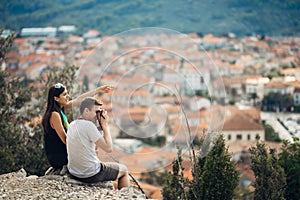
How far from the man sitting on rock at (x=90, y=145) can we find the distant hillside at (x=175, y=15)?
3709cm

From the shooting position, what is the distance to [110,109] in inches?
168

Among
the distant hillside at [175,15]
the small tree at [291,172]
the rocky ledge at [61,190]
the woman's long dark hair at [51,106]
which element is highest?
the distant hillside at [175,15]

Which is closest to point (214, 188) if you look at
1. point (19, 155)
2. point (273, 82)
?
point (19, 155)

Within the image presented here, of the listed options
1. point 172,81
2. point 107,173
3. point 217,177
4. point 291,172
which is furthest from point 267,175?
point 107,173

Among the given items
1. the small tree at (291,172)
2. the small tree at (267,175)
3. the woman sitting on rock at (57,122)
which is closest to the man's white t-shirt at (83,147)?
the woman sitting on rock at (57,122)

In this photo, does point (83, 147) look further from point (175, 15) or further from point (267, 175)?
point (175, 15)

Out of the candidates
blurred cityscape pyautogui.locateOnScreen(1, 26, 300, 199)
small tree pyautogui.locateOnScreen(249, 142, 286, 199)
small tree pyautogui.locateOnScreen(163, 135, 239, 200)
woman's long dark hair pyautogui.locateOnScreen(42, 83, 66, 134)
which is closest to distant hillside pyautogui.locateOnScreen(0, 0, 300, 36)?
blurred cityscape pyautogui.locateOnScreen(1, 26, 300, 199)

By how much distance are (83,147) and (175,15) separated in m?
44.5

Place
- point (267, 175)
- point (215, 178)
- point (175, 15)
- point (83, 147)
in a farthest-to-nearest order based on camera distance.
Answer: point (175, 15) < point (267, 175) < point (215, 178) < point (83, 147)

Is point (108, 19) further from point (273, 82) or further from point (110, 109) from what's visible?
point (110, 109)

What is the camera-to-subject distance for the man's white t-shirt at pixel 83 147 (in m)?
2.99

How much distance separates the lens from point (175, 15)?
46.8 meters

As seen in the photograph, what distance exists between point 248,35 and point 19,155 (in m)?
47.1

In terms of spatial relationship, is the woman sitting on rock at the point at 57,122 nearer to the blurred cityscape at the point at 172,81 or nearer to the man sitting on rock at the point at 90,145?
the man sitting on rock at the point at 90,145
